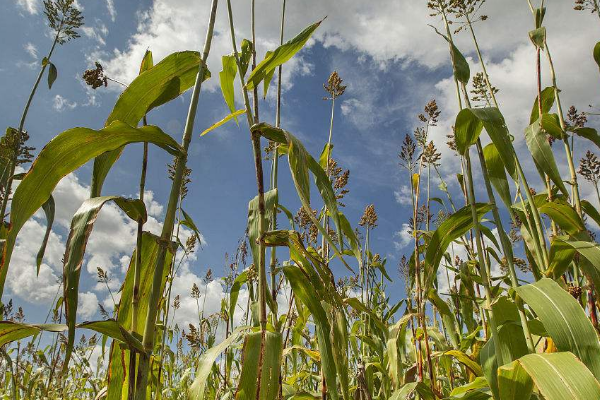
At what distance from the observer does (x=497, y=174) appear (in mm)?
1378

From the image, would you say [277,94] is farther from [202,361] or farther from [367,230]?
[367,230]

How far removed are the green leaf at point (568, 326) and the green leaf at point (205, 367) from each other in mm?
785

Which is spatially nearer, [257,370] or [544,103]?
[257,370]

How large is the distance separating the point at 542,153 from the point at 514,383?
874 millimetres

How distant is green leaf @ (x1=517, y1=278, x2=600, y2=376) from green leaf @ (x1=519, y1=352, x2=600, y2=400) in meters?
0.10

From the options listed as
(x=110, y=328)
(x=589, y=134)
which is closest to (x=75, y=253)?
(x=110, y=328)

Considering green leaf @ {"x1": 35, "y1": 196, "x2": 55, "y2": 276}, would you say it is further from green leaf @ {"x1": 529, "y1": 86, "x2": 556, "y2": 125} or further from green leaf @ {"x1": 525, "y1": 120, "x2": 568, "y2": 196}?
green leaf @ {"x1": 529, "y1": 86, "x2": 556, "y2": 125}

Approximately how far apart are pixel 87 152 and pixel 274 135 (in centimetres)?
47

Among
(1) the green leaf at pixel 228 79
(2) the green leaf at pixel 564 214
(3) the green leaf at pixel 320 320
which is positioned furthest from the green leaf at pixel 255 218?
(2) the green leaf at pixel 564 214

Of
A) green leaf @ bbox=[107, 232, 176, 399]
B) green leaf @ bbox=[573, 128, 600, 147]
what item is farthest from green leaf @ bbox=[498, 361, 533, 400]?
green leaf @ bbox=[573, 128, 600, 147]

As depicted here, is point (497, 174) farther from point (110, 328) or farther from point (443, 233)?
point (110, 328)

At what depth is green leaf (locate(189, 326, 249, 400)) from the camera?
3.42ft

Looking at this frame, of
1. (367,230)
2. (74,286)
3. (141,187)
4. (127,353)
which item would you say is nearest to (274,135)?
(141,187)

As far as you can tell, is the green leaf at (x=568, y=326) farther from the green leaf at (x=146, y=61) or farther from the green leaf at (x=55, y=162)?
the green leaf at (x=146, y=61)
